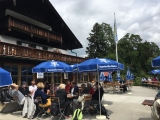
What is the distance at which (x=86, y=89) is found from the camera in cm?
841

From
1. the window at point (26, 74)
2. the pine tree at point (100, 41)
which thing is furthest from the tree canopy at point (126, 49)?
the window at point (26, 74)

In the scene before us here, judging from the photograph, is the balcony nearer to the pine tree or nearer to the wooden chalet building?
the wooden chalet building

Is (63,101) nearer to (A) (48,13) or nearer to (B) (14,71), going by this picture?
(B) (14,71)

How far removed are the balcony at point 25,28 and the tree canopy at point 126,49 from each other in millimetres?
23388

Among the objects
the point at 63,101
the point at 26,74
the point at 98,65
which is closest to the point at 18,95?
the point at 63,101

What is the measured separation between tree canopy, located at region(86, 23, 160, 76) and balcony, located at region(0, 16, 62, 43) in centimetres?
2339

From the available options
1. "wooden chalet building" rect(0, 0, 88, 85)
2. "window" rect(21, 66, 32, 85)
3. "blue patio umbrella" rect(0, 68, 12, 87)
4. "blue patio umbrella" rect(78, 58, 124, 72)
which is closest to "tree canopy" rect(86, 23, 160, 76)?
"wooden chalet building" rect(0, 0, 88, 85)

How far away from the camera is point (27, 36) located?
16250mm

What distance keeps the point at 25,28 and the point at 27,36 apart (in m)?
1.26

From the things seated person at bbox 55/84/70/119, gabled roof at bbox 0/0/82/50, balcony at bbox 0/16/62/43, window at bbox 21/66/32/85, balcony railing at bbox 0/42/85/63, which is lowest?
seated person at bbox 55/84/70/119

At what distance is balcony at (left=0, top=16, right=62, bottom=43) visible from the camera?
538 inches

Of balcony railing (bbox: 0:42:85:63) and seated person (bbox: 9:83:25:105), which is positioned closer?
seated person (bbox: 9:83:25:105)

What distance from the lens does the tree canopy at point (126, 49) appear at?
4510cm

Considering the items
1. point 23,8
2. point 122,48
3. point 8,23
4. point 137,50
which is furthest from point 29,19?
point 137,50
